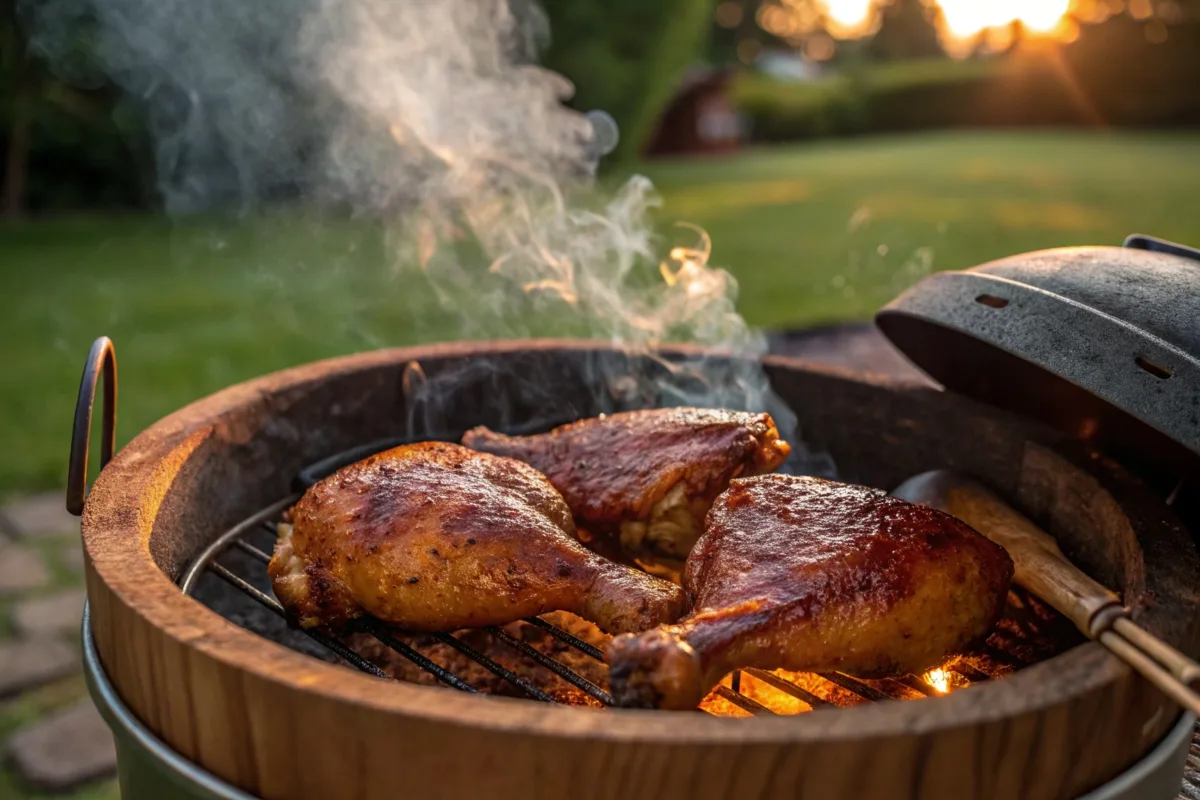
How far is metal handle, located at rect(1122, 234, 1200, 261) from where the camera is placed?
1991 millimetres

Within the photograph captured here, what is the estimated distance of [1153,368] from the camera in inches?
66.5

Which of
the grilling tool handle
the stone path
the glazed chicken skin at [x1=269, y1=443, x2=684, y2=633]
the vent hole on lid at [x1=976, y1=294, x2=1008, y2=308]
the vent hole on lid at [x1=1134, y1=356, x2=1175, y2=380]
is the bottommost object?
the stone path

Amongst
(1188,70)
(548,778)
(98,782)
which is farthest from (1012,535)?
(1188,70)

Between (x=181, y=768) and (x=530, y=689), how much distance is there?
53 cm

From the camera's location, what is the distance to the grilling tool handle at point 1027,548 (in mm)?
1467

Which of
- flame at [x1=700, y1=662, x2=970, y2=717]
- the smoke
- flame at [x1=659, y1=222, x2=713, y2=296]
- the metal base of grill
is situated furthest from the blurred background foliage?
flame at [x1=700, y1=662, x2=970, y2=717]

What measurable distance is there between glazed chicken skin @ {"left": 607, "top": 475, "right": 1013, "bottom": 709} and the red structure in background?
18.1m

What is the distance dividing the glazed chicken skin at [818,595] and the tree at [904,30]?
188ft

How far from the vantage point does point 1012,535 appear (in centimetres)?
202

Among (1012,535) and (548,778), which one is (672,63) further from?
(548,778)

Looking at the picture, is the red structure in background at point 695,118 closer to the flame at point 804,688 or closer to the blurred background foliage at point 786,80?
the blurred background foliage at point 786,80

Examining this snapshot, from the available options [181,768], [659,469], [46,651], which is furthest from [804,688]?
[46,651]

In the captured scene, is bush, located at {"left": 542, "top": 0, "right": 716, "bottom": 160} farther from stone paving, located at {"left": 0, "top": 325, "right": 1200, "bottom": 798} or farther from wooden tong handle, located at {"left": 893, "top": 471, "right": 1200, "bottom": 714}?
wooden tong handle, located at {"left": 893, "top": 471, "right": 1200, "bottom": 714}

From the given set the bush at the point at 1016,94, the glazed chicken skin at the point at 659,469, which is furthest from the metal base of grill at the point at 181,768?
the bush at the point at 1016,94
